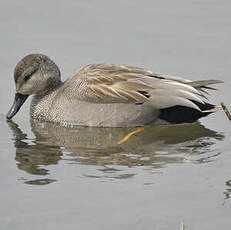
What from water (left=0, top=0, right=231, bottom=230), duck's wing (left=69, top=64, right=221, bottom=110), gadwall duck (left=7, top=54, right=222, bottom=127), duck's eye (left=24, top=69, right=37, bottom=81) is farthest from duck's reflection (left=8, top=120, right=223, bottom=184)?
duck's eye (left=24, top=69, right=37, bottom=81)

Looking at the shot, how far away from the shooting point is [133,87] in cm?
1000

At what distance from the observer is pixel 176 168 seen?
8.00 metres

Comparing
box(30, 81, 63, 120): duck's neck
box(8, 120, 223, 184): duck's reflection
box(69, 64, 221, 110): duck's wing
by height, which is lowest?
box(8, 120, 223, 184): duck's reflection

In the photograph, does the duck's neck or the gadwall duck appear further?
the duck's neck

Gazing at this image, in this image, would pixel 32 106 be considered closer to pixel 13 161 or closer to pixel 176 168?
pixel 13 161

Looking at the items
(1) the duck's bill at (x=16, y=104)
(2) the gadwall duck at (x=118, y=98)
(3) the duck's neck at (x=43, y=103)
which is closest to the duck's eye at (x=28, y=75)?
(2) the gadwall duck at (x=118, y=98)

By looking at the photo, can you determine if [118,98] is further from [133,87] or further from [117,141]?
[117,141]

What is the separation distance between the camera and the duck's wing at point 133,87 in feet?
32.1

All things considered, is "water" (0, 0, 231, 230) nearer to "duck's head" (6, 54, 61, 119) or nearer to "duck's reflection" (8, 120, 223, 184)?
"duck's reflection" (8, 120, 223, 184)

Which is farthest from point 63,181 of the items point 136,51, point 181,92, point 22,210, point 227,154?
point 136,51

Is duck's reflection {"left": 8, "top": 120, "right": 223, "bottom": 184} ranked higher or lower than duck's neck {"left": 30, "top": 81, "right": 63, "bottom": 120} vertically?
lower

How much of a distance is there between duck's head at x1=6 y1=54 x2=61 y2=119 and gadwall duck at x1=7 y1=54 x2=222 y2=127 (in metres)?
0.02

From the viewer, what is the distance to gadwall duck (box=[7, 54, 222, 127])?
984 cm

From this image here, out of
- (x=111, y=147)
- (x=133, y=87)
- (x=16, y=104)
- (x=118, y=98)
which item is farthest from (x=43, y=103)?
(x=111, y=147)
